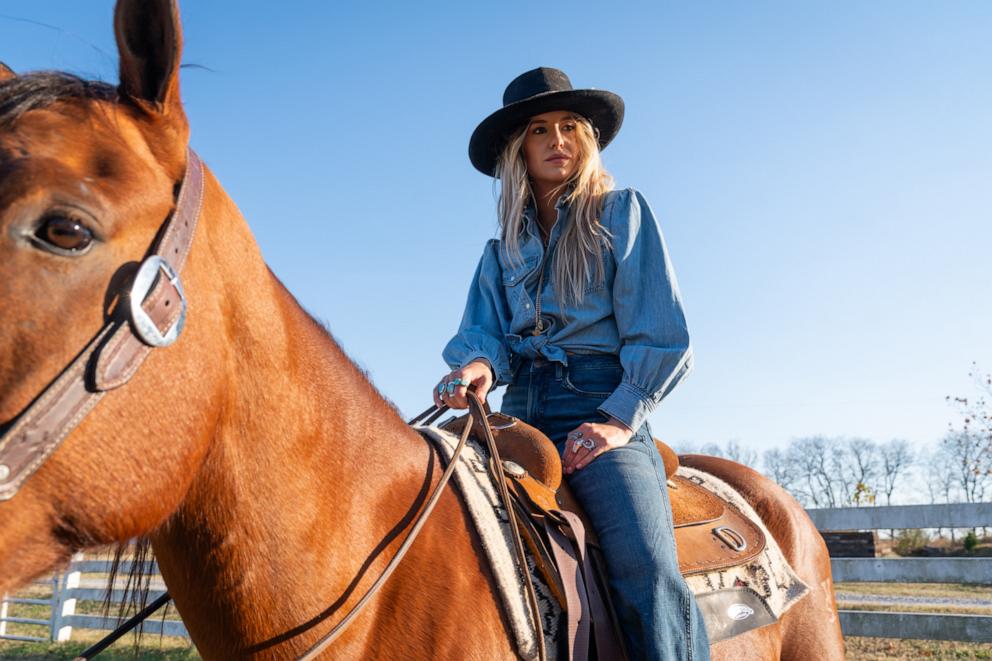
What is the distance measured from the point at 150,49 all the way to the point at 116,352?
660mm

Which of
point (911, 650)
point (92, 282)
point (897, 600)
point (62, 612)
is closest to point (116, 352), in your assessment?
point (92, 282)

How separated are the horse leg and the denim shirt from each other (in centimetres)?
117

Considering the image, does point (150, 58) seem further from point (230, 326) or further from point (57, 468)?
point (57, 468)

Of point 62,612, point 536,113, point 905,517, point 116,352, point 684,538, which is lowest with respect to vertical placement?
point 62,612

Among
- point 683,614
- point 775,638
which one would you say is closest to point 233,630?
point 683,614

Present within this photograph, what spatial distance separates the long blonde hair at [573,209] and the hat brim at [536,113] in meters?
0.05

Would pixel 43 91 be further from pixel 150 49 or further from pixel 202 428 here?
pixel 202 428

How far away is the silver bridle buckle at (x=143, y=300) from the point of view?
1324mm

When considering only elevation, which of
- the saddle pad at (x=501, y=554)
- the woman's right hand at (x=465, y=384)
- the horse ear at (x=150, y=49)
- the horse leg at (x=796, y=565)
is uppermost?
the horse ear at (x=150, y=49)

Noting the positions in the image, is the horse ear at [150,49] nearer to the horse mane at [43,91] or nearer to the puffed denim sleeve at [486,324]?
the horse mane at [43,91]

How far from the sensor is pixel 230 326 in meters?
1.57

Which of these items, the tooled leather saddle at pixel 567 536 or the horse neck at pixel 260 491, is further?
the tooled leather saddle at pixel 567 536

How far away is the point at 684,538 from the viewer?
9.03 ft

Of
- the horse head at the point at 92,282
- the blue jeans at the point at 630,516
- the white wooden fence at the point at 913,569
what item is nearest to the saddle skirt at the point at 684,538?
the blue jeans at the point at 630,516
